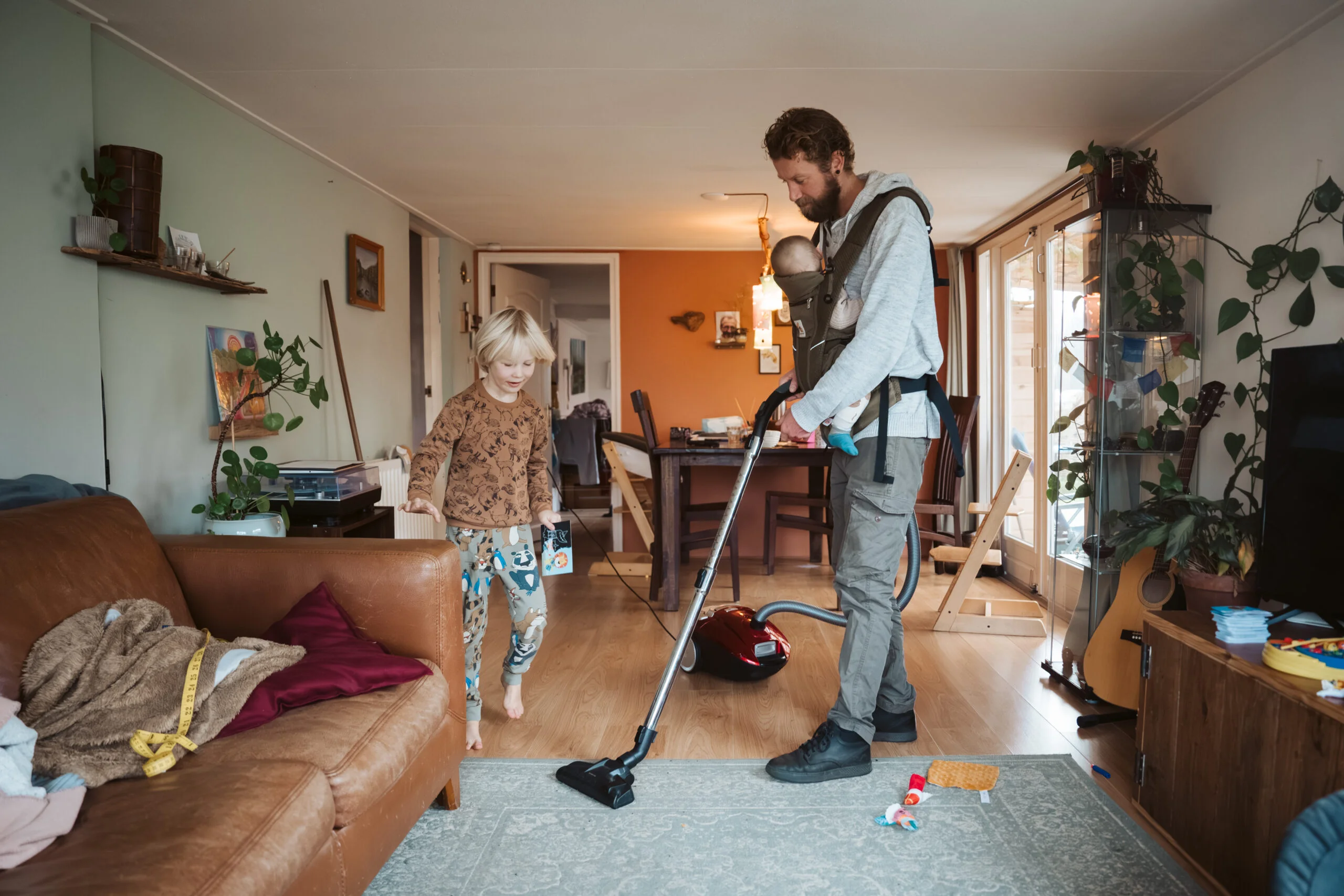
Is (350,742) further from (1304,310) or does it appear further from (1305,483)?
(1304,310)

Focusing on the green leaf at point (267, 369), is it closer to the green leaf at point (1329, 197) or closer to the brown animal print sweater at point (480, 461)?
the brown animal print sweater at point (480, 461)

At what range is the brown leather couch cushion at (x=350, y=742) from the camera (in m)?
1.36

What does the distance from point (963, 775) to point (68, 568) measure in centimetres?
202

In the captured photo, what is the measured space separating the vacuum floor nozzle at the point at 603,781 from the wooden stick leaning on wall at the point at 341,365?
6.91ft

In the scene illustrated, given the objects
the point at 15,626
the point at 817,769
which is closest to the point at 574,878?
the point at 817,769

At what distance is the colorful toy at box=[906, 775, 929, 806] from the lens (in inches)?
78.7

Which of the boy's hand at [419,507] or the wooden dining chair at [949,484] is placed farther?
the wooden dining chair at [949,484]

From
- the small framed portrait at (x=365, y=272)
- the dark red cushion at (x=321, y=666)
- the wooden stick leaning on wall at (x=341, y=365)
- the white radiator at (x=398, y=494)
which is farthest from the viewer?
the white radiator at (x=398, y=494)

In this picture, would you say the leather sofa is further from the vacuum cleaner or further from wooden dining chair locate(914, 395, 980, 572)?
wooden dining chair locate(914, 395, 980, 572)

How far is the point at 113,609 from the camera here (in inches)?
61.6

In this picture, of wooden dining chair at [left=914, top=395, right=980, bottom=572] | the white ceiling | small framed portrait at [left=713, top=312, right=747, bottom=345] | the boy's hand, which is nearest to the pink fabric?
the boy's hand

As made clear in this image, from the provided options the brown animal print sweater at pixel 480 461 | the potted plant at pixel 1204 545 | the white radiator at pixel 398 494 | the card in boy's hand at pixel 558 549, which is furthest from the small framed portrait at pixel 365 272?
the potted plant at pixel 1204 545

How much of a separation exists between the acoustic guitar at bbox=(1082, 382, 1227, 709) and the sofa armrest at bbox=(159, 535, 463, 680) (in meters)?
2.00

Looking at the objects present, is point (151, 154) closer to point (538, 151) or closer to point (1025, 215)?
point (538, 151)
